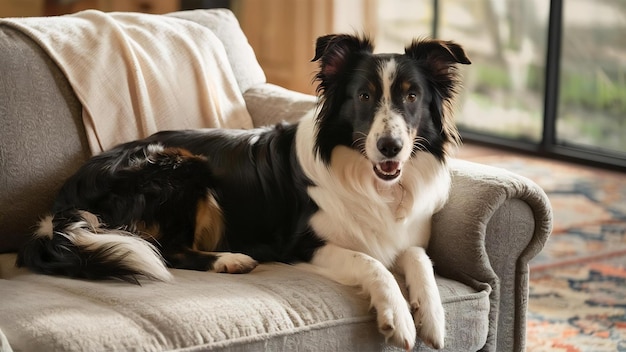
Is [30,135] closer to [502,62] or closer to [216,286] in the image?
[216,286]

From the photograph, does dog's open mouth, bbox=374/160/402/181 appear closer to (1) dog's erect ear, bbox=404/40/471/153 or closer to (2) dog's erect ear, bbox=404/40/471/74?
(1) dog's erect ear, bbox=404/40/471/153

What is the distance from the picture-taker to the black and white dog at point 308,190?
7.27 feet

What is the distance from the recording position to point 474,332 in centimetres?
224

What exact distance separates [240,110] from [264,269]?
85 centimetres

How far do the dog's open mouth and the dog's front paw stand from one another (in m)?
0.34

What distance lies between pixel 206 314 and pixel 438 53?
0.96m

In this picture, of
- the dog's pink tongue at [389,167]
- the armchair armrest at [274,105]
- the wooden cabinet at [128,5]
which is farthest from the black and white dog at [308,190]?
the wooden cabinet at [128,5]

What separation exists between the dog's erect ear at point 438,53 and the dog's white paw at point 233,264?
0.69 m

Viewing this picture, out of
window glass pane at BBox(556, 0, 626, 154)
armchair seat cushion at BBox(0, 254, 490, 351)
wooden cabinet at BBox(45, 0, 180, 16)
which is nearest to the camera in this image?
armchair seat cushion at BBox(0, 254, 490, 351)

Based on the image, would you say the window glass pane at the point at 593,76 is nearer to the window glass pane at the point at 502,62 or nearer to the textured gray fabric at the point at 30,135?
the window glass pane at the point at 502,62

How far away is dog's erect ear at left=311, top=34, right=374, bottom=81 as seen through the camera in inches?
91.9

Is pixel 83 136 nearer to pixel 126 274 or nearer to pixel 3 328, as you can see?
pixel 126 274

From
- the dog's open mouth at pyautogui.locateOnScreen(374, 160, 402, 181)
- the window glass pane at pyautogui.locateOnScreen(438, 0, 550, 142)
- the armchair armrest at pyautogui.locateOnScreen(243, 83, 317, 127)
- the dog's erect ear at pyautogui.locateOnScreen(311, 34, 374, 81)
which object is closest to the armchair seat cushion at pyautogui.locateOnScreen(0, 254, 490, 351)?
the dog's open mouth at pyautogui.locateOnScreen(374, 160, 402, 181)

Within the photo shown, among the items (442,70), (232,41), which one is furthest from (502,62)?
(442,70)
